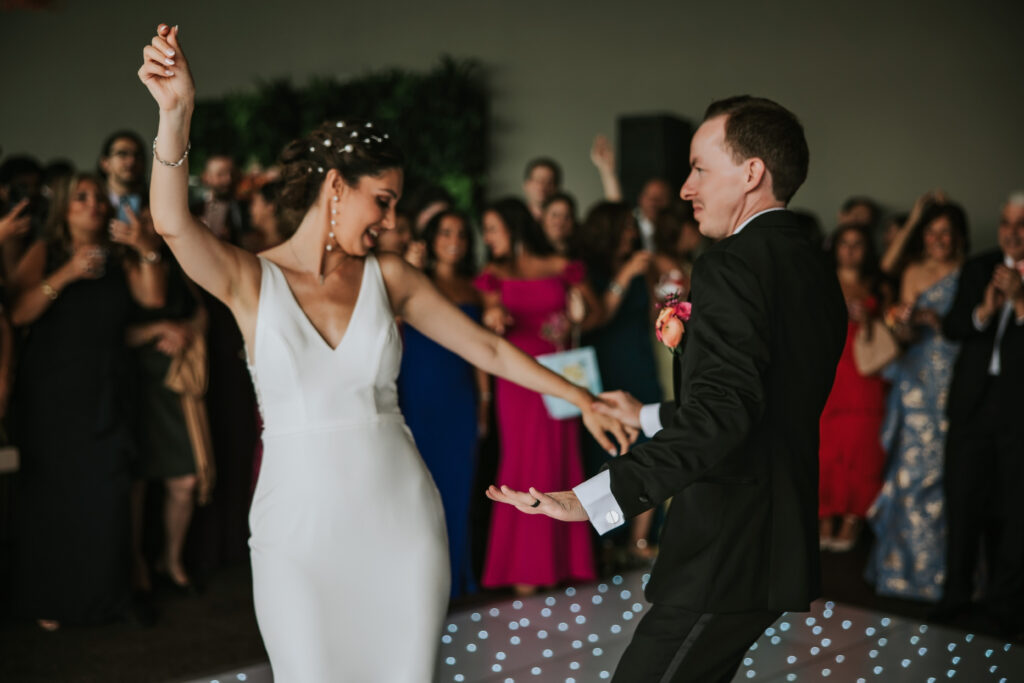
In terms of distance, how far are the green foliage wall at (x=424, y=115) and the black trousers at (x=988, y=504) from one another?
5319 mm

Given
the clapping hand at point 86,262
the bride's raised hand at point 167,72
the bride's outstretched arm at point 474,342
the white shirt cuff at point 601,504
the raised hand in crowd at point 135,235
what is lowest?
the white shirt cuff at point 601,504

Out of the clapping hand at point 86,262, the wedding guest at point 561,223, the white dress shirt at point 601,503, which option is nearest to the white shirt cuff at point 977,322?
the wedding guest at point 561,223

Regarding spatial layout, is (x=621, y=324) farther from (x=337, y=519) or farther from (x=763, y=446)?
(x=763, y=446)

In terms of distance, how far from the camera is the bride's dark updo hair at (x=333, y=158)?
7.38 feet

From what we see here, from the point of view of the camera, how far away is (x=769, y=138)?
187 cm

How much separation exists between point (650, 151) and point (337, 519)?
5846 millimetres

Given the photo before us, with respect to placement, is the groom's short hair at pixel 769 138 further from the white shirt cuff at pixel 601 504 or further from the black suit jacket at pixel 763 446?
the white shirt cuff at pixel 601 504

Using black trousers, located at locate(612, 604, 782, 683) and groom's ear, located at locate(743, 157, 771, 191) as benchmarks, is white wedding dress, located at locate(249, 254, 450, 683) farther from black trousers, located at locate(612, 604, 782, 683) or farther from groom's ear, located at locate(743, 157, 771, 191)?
groom's ear, located at locate(743, 157, 771, 191)

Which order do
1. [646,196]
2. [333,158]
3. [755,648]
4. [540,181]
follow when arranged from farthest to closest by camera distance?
[646,196]
[540,181]
[755,648]
[333,158]

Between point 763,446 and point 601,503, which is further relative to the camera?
point 763,446

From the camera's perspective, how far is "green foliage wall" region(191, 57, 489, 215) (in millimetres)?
9039

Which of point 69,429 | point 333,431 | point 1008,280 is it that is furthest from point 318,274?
point 1008,280

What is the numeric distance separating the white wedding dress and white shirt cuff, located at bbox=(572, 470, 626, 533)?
0.62 metres

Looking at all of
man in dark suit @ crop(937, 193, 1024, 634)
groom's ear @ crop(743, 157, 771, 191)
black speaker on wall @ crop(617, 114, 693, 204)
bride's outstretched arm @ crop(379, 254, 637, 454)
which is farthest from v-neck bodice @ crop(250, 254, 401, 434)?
black speaker on wall @ crop(617, 114, 693, 204)
